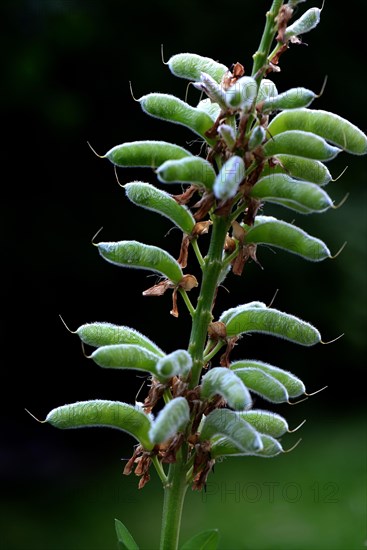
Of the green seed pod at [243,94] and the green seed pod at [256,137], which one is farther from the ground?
the green seed pod at [243,94]

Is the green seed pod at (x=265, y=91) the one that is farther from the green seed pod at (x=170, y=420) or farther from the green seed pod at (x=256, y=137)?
the green seed pod at (x=170, y=420)

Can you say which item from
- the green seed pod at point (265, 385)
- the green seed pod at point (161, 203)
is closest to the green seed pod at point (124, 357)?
the green seed pod at point (265, 385)

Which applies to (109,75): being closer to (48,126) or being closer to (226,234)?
(48,126)

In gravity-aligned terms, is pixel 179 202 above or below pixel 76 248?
below

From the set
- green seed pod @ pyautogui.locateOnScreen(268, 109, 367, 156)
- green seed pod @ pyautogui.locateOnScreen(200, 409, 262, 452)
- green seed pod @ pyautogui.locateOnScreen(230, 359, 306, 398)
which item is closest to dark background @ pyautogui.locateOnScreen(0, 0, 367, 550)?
green seed pod @ pyautogui.locateOnScreen(230, 359, 306, 398)

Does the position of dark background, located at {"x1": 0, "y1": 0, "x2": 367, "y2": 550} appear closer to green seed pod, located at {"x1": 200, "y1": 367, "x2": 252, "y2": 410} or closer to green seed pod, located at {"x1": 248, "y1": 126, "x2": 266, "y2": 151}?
green seed pod, located at {"x1": 200, "y1": 367, "x2": 252, "y2": 410}

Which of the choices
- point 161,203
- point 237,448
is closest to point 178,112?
point 161,203

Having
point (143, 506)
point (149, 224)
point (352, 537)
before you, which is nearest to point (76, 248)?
point (149, 224)
